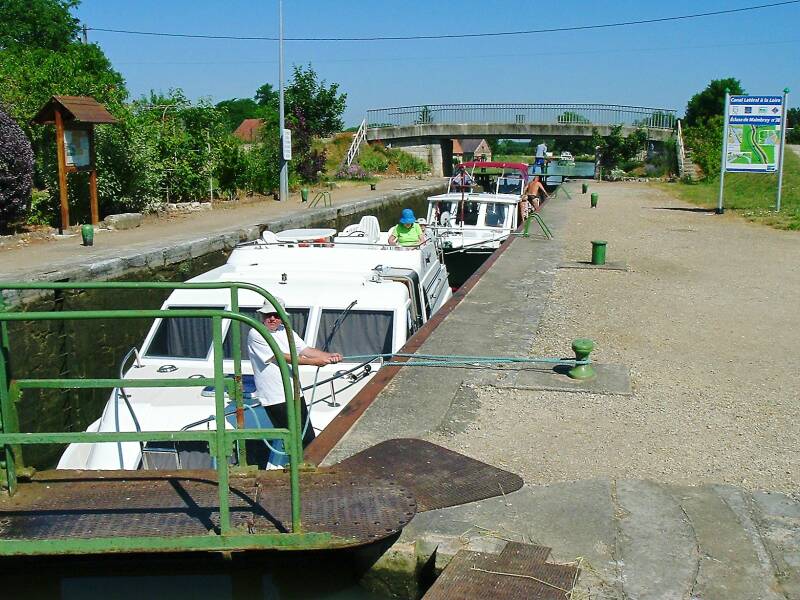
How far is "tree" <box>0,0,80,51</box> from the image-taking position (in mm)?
57906

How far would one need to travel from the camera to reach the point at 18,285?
4.67 m

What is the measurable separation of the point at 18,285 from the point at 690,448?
434cm

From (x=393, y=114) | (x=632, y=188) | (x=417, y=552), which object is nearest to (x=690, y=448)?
(x=417, y=552)

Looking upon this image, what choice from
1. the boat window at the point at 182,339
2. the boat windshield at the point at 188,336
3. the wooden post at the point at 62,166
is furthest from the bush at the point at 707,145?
the boat window at the point at 182,339

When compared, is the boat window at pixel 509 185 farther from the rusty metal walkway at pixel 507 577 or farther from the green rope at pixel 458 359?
the rusty metal walkway at pixel 507 577

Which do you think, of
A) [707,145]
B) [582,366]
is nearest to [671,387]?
[582,366]

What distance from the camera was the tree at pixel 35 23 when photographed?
57.9 metres

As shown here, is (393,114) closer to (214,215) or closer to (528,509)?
(214,215)

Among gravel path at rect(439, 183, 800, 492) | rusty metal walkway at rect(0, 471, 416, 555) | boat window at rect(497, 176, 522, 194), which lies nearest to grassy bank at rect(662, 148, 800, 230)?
boat window at rect(497, 176, 522, 194)

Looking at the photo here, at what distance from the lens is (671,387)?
23.4 ft

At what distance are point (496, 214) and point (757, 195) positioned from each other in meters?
13.3

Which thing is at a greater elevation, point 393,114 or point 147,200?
point 393,114

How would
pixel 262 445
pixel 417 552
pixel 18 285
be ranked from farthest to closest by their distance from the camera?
pixel 262 445
pixel 18 285
pixel 417 552

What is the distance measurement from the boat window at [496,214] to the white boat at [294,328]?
29.3 feet
